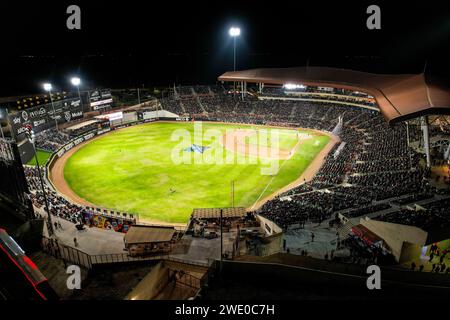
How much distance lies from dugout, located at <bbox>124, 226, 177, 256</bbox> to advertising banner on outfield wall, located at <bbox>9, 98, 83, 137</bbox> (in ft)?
123

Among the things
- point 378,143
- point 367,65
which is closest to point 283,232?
point 378,143

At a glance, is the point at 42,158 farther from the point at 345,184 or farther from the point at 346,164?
the point at 346,164

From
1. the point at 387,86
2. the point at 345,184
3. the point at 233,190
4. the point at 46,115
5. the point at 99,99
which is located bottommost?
the point at 233,190

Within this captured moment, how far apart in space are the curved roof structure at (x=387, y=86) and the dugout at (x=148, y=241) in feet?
69.4

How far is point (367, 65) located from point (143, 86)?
204ft

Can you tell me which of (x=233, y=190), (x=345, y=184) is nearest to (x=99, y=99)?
(x=233, y=190)

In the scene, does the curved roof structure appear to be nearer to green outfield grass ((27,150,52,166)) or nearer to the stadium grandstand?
the stadium grandstand

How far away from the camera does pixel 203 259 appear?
846 inches

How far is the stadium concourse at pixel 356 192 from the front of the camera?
2247 centimetres

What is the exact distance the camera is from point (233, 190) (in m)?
37.2

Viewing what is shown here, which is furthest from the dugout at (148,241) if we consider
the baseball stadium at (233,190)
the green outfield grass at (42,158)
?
the green outfield grass at (42,158)

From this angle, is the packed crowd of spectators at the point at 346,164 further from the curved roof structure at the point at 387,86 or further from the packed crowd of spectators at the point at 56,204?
the packed crowd of spectators at the point at 56,204

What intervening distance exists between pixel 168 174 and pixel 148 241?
21.9 m
